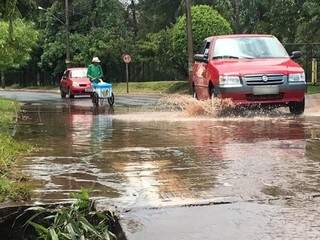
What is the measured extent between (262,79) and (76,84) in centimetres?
1811

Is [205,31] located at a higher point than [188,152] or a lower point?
higher

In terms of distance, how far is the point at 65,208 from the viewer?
463 cm

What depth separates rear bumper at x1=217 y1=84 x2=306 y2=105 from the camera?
1286 cm

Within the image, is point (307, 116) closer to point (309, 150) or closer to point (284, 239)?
point (309, 150)

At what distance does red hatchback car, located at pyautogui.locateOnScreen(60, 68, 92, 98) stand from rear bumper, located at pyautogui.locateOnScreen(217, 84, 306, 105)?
1684cm

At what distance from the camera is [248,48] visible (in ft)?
46.1

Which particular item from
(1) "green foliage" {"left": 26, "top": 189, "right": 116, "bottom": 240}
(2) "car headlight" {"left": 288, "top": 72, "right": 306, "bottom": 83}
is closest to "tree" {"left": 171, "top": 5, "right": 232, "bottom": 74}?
(2) "car headlight" {"left": 288, "top": 72, "right": 306, "bottom": 83}

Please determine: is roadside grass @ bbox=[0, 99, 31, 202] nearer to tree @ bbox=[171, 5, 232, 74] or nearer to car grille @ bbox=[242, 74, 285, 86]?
car grille @ bbox=[242, 74, 285, 86]

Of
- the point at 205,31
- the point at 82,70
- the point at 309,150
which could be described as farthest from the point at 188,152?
the point at 205,31

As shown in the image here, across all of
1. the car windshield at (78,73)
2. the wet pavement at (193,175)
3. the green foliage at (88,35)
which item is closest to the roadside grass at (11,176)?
the wet pavement at (193,175)

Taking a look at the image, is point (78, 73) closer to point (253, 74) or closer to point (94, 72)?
point (94, 72)

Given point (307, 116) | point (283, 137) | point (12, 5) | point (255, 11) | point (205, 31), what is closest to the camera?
point (283, 137)

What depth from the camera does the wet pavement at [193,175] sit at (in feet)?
14.1

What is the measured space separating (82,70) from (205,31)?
6.99m
